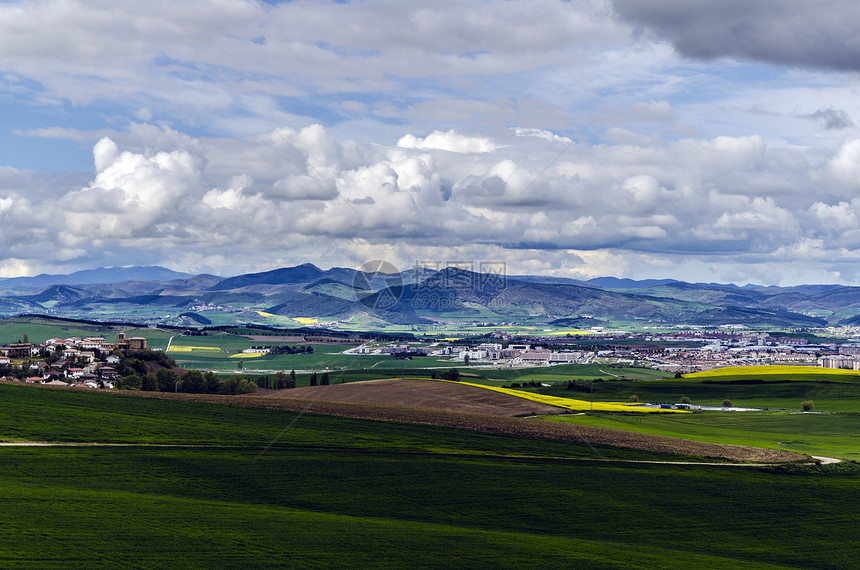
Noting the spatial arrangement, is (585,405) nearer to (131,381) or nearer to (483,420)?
(483,420)

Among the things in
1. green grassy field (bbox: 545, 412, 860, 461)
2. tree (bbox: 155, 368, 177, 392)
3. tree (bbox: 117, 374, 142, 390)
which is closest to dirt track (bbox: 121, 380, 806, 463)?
green grassy field (bbox: 545, 412, 860, 461)

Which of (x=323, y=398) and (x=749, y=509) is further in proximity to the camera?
(x=323, y=398)

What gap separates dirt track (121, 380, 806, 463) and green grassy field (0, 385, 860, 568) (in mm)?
5127

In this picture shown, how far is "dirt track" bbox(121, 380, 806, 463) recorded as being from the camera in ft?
243

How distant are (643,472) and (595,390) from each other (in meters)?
82.6

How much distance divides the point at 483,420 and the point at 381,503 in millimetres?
38239

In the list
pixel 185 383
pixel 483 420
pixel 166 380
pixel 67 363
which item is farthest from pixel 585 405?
pixel 67 363

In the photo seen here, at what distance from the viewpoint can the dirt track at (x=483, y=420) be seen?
2916 inches

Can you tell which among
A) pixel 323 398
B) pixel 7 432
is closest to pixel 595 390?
pixel 323 398

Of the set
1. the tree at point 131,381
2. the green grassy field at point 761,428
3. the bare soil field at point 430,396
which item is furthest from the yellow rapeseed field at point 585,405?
the tree at point 131,381

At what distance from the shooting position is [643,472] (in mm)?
62469

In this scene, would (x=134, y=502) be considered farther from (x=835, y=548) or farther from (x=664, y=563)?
(x=835, y=548)

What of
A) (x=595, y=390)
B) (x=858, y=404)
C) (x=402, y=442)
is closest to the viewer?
(x=402, y=442)

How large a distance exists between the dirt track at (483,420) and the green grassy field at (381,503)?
513cm
